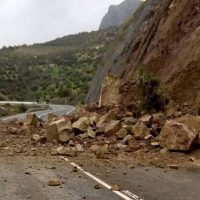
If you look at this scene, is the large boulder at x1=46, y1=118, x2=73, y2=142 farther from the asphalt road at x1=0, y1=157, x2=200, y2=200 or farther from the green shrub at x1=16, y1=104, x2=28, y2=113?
the green shrub at x1=16, y1=104, x2=28, y2=113

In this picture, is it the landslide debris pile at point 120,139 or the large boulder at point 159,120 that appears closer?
the landslide debris pile at point 120,139

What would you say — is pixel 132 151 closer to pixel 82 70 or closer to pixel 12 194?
pixel 12 194

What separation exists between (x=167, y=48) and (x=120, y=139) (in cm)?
828

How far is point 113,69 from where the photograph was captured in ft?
113

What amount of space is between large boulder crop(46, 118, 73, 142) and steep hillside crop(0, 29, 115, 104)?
195ft

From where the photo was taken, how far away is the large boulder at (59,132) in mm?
20906

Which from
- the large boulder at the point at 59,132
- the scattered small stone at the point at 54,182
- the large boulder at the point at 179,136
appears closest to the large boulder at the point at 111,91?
the large boulder at the point at 59,132

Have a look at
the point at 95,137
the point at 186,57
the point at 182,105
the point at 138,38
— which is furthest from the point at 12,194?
the point at 138,38

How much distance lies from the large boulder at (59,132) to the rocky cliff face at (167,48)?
465 cm

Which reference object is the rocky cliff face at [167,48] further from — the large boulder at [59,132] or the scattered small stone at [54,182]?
the scattered small stone at [54,182]

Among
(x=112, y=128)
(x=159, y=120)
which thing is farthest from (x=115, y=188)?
(x=112, y=128)

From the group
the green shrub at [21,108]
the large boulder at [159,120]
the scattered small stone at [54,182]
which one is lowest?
the scattered small stone at [54,182]

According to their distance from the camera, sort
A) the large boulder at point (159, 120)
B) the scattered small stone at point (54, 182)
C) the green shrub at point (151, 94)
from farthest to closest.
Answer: the green shrub at point (151, 94)
the large boulder at point (159, 120)
the scattered small stone at point (54, 182)

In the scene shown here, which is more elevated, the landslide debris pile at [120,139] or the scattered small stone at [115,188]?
the landslide debris pile at [120,139]
